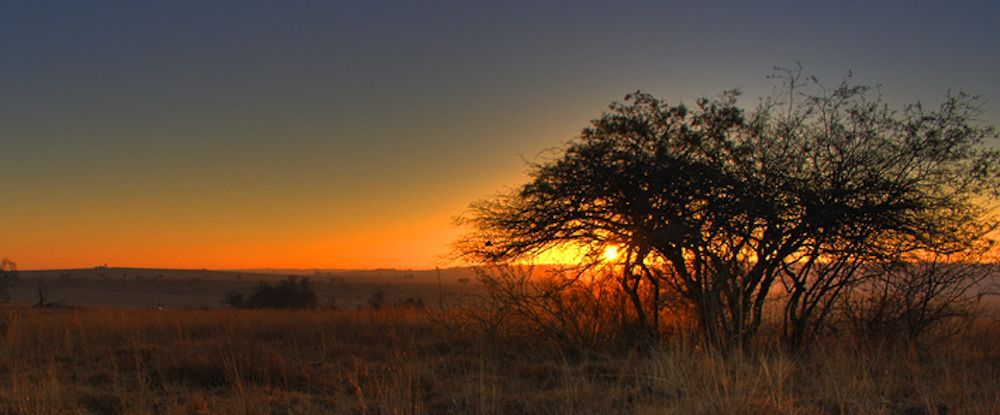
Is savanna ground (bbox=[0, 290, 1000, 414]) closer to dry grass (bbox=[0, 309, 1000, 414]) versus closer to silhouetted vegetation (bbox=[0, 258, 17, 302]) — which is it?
dry grass (bbox=[0, 309, 1000, 414])

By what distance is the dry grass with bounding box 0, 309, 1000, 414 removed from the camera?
6.62 m

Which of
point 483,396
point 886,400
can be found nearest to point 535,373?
point 483,396

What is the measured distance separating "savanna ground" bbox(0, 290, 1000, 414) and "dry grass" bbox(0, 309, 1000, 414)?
0.03m

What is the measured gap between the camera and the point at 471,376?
8578mm

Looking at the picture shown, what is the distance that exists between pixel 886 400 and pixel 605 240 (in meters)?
4.62

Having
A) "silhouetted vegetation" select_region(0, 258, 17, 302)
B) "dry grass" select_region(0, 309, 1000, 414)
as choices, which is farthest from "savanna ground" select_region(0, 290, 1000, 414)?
"silhouetted vegetation" select_region(0, 258, 17, 302)

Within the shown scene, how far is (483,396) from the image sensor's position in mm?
6898

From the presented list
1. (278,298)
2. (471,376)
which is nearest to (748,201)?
(471,376)

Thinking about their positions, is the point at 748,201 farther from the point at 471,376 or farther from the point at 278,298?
the point at 278,298

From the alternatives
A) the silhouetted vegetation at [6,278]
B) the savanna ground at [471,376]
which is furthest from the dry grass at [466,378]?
the silhouetted vegetation at [6,278]

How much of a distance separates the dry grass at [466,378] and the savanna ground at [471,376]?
0.10 ft

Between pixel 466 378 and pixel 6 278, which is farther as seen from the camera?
pixel 6 278

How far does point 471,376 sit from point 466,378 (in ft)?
0.39

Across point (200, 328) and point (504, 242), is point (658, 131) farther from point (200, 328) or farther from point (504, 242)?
point (200, 328)
